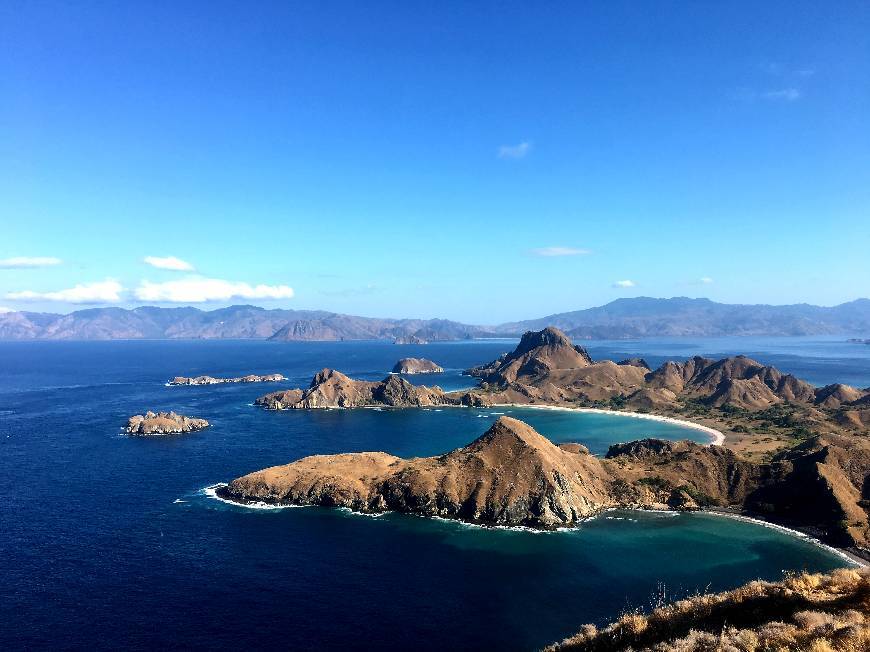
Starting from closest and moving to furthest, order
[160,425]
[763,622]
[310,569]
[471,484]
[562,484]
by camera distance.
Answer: [763,622], [310,569], [562,484], [471,484], [160,425]

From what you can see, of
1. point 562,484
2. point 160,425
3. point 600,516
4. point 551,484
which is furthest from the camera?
point 160,425

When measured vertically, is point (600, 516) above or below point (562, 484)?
below

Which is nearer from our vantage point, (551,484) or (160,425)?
(551,484)

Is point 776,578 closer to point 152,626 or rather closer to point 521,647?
point 521,647

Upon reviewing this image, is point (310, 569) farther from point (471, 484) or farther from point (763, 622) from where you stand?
point (763, 622)

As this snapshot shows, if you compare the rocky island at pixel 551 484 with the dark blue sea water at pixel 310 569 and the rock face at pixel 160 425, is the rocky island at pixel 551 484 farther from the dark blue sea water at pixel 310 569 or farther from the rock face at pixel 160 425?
the rock face at pixel 160 425

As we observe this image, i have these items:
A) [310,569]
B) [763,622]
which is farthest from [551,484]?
[763,622]

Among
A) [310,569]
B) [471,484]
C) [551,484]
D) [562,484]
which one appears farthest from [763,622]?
[471,484]

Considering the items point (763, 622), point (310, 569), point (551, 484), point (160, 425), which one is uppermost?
point (763, 622)
